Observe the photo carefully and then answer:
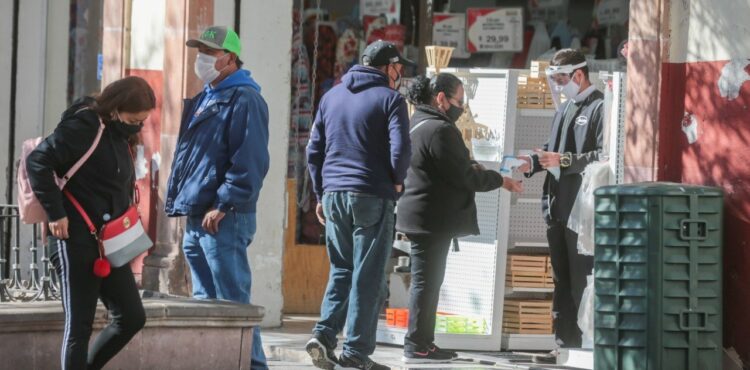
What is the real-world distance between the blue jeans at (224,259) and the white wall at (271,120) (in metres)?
2.78

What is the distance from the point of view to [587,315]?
9.86 meters

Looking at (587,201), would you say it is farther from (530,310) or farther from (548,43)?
(548,43)

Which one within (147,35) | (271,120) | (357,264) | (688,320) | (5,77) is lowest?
(688,320)

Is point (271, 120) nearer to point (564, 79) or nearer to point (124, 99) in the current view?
point (564, 79)

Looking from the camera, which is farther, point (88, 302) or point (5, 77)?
point (5, 77)

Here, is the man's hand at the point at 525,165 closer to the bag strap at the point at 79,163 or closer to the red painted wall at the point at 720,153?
the red painted wall at the point at 720,153

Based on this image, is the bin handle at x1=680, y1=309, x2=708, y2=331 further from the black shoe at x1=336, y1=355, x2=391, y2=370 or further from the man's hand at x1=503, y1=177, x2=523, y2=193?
the man's hand at x1=503, y1=177, x2=523, y2=193

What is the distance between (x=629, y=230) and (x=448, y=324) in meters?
2.68

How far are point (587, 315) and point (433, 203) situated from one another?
123cm

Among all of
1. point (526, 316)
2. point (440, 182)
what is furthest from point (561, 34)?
point (440, 182)

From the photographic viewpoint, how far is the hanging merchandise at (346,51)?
1376cm

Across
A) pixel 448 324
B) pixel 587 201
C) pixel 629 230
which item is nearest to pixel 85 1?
pixel 448 324

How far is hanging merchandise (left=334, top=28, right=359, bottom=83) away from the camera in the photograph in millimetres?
13758

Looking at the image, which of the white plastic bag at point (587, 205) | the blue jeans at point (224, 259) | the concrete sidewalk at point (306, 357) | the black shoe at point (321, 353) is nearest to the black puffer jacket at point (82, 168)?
the blue jeans at point (224, 259)
